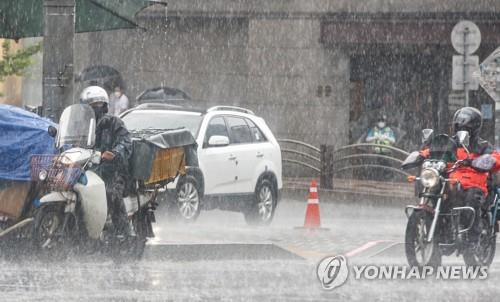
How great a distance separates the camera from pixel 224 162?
2081cm

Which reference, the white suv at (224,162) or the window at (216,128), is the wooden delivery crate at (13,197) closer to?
the white suv at (224,162)

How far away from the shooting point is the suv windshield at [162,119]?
2042 cm

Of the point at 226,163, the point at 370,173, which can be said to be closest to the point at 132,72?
the point at 370,173

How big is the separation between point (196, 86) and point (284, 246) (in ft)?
61.9

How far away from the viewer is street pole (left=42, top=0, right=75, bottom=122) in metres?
17.6

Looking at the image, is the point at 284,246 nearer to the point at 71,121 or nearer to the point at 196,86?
the point at 71,121

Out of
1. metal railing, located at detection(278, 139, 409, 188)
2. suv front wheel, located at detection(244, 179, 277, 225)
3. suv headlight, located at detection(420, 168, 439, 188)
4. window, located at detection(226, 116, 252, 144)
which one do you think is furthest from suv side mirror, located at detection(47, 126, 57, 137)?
metal railing, located at detection(278, 139, 409, 188)

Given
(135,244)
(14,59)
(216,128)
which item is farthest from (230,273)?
(14,59)

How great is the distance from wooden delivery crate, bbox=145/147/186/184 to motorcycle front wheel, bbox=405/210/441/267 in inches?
A: 110

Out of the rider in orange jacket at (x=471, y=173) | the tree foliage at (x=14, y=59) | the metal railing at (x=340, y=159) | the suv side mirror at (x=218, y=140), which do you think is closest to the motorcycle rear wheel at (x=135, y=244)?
the rider in orange jacket at (x=471, y=173)

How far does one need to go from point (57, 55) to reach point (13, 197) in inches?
152

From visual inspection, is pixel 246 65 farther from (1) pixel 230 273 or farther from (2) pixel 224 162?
(1) pixel 230 273

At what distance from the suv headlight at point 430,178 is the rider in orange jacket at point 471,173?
1.22 feet

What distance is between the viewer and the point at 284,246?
→ 17.0 meters
